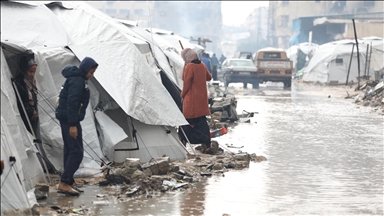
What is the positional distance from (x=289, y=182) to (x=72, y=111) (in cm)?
295

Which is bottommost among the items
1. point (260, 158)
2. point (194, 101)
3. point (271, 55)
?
point (271, 55)

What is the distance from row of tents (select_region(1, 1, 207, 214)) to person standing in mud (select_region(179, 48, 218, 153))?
0.48m

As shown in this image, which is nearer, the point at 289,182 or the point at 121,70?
the point at 289,182

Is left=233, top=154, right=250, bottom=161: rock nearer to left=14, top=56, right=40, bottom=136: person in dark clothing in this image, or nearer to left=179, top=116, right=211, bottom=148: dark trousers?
left=179, top=116, right=211, bottom=148: dark trousers

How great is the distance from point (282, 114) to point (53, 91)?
436 inches

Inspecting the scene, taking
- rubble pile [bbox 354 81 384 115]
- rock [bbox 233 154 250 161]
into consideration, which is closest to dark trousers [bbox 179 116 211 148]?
rock [bbox 233 154 250 161]

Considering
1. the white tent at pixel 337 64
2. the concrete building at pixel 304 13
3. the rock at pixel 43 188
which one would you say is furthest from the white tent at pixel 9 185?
the concrete building at pixel 304 13

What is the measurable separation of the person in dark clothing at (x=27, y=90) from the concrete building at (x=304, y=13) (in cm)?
6239

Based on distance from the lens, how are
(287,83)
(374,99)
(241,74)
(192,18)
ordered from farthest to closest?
(192,18) → (287,83) → (241,74) → (374,99)

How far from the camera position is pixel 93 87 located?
33.3 feet

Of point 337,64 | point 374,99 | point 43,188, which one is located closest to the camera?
point 43,188

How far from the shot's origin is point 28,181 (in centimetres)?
778

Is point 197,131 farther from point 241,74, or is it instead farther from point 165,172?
point 241,74

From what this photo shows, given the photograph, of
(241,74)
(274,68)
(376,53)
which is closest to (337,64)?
(376,53)
